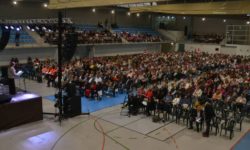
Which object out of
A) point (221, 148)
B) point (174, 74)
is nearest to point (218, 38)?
point (174, 74)

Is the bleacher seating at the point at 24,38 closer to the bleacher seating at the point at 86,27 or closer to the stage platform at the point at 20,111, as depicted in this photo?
the bleacher seating at the point at 86,27

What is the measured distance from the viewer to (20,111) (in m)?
9.02

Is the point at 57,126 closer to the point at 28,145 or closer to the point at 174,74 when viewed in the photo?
the point at 28,145

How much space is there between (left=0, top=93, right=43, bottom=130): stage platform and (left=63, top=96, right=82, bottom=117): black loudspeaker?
96 cm

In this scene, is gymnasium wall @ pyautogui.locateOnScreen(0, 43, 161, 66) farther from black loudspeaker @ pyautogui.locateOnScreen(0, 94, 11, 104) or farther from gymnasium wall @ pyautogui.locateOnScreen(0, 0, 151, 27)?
black loudspeaker @ pyautogui.locateOnScreen(0, 94, 11, 104)

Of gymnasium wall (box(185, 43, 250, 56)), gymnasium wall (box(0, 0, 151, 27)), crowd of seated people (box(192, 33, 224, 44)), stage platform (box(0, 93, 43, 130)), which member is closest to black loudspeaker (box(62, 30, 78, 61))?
stage platform (box(0, 93, 43, 130))

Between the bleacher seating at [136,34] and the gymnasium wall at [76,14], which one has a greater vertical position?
the gymnasium wall at [76,14]

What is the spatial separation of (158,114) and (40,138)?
4.60 meters

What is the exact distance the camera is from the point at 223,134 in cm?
875

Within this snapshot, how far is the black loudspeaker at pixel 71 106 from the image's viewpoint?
9867 millimetres

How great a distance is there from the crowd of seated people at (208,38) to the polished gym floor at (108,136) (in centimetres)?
2525

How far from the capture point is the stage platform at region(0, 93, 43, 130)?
Result: 8597mm

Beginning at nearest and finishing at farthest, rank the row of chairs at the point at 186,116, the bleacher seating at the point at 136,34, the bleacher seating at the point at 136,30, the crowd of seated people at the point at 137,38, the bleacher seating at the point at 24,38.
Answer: the row of chairs at the point at 186,116
the bleacher seating at the point at 24,38
the crowd of seated people at the point at 137,38
the bleacher seating at the point at 136,34
the bleacher seating at the point at 136,30

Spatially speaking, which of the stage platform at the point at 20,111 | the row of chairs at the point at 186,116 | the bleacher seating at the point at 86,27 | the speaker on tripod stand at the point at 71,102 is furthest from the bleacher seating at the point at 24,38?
the row of chairs at the point at 186,116
